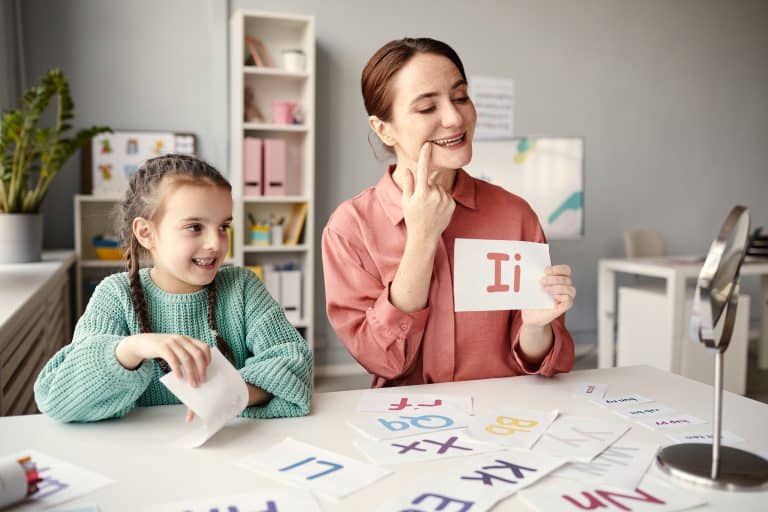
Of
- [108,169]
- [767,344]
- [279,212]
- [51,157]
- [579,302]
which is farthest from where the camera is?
[579,302]

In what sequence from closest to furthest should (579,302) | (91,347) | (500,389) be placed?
(91,347) < (500,389) < (579,302)

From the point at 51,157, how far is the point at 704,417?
252 centimetres

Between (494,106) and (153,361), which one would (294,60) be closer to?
(494,106)

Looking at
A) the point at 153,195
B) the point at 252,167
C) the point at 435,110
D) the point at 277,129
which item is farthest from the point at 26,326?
the point at 277,129

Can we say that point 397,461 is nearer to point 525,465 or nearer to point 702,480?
point 525,465

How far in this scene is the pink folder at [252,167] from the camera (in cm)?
359

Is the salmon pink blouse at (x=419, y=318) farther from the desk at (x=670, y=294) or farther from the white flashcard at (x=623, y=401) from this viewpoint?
the desk at (x=670, y=294)

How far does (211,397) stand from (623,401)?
70 cm

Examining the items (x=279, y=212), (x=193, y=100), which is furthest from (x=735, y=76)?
(x=193, y=100)

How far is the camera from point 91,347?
99cm

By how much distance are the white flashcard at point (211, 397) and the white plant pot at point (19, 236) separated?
1966 millimetres

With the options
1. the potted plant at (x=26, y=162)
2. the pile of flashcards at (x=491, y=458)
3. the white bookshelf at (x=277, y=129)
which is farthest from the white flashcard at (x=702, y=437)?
the white bookshelf at (x=277, y=129)

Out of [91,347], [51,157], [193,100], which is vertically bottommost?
[91,347]

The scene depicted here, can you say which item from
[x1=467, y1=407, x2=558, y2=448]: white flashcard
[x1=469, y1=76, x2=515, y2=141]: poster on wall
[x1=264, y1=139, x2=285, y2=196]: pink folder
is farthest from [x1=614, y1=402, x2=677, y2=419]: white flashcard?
[x1=469, y1=76, x2=515, y2=141]: poster on wall
